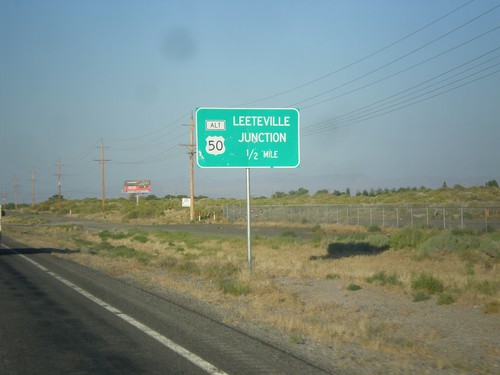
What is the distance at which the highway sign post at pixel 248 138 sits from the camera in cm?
2252

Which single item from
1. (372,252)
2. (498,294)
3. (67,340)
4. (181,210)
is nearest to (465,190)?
(181,210)

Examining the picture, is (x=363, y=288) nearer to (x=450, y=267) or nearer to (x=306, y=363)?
(x=450, y=267)

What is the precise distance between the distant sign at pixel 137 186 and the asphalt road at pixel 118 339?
5489 inches

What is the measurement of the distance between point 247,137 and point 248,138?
0.05m

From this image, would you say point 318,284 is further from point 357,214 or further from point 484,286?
point 357,214

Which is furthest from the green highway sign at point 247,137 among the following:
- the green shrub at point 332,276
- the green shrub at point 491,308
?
the green shrub at point 491,308

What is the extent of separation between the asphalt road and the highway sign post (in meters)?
6.30

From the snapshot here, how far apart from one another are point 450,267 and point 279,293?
354 inches

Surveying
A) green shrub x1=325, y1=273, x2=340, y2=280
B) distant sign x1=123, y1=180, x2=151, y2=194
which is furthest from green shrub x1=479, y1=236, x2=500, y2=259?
distant sign x1=123, y1=180, x2=151, y2=194

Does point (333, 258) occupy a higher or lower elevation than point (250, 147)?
lower

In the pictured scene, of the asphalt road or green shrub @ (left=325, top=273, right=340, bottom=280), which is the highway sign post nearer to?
green shrub @ (left=325, top=273, right=340, bottom=280)

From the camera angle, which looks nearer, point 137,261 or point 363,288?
point 363,288

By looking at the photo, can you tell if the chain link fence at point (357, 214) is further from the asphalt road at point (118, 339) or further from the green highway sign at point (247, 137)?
the asphalt road at point (118, 339)

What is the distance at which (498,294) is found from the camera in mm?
15828
